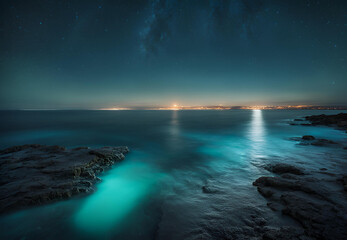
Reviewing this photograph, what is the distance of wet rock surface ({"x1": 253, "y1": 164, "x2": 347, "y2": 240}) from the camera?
383cm

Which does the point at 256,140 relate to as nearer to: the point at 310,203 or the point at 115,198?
the point at 310,203

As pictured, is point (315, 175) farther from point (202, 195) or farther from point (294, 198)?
point (202, 195)

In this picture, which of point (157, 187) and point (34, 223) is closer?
A: point (34, 223)

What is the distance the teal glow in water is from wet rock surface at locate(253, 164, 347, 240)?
499 centimetres

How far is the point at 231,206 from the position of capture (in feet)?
18.0

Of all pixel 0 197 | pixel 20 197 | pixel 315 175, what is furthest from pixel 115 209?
pixel 315 175

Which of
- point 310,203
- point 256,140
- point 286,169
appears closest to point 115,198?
point 310,203

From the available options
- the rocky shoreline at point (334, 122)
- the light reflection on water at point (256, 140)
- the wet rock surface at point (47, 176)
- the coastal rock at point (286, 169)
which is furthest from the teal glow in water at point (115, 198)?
the rocky shoreline at point (334, 122)

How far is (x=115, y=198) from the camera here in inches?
269

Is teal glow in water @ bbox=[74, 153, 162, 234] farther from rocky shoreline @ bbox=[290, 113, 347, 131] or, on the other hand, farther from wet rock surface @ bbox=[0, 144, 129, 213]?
rocky shoreline @ bbox=[290, 113, 347, 131]

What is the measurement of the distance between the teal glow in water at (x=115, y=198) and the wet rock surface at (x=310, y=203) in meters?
4.99

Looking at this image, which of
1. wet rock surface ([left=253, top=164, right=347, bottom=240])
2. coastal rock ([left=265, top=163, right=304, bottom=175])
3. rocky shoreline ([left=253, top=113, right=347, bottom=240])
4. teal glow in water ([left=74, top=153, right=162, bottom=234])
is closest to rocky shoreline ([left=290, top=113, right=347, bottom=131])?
coastal rock ([left=265, top=163, right=304, bottom=175])

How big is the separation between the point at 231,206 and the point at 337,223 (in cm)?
278

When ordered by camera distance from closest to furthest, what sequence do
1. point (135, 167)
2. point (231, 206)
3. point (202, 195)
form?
point (231, 206)
point (202, 195)
point (135, 167)
